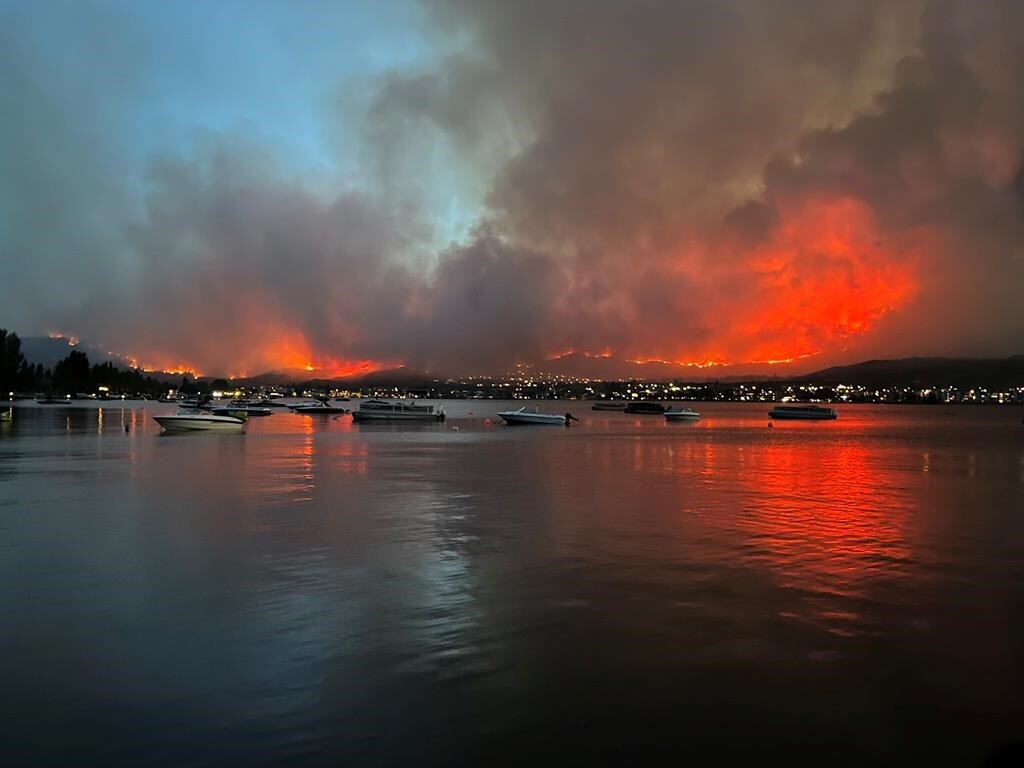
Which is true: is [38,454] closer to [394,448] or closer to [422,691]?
[394,448]

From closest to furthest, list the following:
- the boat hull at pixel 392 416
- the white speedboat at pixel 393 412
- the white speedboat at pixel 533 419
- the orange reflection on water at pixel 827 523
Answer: the orange reflection on water at pixel 827 523, the white speedboat at pixel 533 419, the boat hull at pixel 392 416, the white speedboat at pixel 393 412

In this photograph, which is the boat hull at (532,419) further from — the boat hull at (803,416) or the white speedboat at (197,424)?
the boat hull at (803,416)

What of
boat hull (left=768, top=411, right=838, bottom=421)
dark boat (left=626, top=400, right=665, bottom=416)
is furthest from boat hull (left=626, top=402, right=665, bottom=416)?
boat hull (left=768, top=411, right=838, bottom=421)

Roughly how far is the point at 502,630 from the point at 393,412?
266ft

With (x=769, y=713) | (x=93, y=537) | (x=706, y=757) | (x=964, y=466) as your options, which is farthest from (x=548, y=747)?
(x=964, y=466)

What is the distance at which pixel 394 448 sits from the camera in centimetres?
4278

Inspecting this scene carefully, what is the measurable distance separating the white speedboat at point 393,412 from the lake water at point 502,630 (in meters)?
66.4

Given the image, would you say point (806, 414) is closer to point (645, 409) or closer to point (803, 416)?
point (803, 416)

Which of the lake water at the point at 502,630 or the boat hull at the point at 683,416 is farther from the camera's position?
the boat hull at the point at 683,416

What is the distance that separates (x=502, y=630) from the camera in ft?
28.7

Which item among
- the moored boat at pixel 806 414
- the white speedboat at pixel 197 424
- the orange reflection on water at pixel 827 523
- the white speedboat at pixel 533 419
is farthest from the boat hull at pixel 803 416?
the orange reflection on water at pixel 827 523

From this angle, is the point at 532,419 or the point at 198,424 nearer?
the point at 198,424

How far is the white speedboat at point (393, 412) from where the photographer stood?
284ft

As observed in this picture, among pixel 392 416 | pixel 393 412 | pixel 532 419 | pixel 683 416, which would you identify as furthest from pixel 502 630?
pixel 683 416
